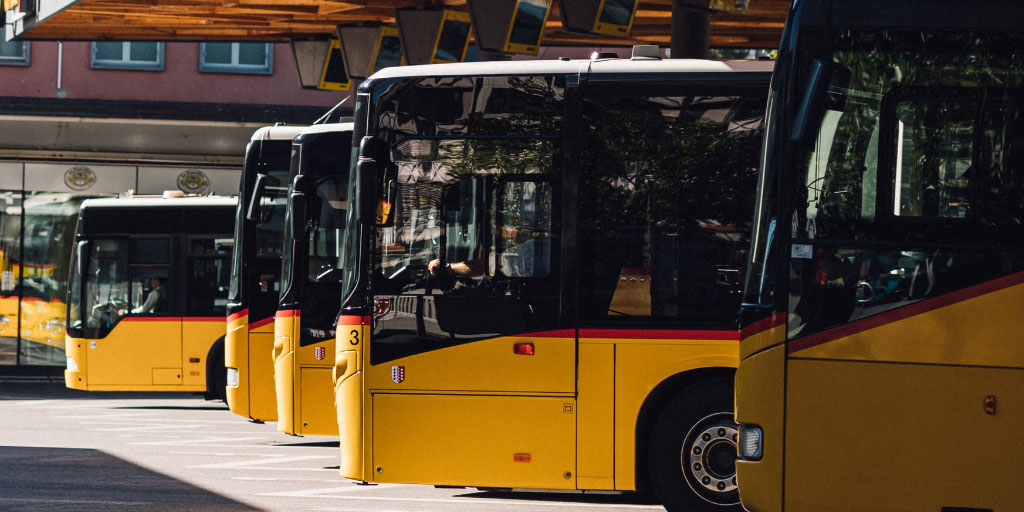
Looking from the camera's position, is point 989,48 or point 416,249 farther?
point 416,249

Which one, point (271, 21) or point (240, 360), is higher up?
point (271, 21)

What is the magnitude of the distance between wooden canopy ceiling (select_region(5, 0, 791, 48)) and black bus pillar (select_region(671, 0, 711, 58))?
8.03ft

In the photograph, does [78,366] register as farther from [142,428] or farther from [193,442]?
[193,442]

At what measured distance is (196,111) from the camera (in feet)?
90.9

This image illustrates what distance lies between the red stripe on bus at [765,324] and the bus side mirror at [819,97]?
33.6 inches

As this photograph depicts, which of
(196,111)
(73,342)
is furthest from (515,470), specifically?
(196,111)

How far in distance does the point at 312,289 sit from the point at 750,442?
682 centimetres

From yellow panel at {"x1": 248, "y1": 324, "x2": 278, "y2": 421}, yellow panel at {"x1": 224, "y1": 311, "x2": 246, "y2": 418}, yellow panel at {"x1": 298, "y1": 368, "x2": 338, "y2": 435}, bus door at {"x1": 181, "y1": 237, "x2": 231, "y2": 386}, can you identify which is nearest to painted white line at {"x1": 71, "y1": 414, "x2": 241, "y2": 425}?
bus door at {"x1": 181, "y1": 237, "x2": 231, "y2": 386}

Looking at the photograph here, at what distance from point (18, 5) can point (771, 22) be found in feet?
Result: 31.5

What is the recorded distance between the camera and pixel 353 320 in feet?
30.2

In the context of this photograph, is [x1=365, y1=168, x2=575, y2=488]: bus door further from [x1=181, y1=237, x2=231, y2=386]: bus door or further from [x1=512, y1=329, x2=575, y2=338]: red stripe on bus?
[x1=181, y1=237, x2=231, y2=386]: bus door

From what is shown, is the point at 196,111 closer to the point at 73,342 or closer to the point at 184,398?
the point at 184,398

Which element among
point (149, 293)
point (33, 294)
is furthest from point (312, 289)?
point (33, 294)

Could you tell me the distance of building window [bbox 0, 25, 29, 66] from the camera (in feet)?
91.1
